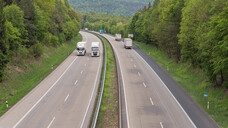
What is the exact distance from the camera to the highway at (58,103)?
19203 millimetres

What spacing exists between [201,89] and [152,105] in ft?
26.4

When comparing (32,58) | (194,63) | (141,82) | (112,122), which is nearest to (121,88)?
(141,82)

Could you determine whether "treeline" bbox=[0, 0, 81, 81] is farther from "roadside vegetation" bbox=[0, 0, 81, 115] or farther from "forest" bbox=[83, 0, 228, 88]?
"forest" bbox=[83, 0, 228, 88]

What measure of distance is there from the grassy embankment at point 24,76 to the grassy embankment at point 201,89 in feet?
64.2

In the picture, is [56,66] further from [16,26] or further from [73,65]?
[16,26]

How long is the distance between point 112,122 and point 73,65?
2385 centimetres

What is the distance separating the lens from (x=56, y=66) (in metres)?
40.1

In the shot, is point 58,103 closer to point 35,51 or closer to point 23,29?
point 23,29

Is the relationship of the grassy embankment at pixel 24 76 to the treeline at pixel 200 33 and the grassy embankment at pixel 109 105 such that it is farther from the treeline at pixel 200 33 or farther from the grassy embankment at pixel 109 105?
the treeline at pixel 200 33

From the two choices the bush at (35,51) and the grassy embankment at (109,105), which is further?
the bush at (35,51)

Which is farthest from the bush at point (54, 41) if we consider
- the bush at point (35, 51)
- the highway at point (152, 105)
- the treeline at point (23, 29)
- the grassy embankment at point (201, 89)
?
Result: the grassy embankment at point (201, 89)

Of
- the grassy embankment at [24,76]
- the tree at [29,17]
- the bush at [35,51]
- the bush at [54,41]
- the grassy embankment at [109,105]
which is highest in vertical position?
the tree at [29,17]

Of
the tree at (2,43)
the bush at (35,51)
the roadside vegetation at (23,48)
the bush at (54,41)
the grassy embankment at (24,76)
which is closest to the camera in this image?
the grassy embankment at (24,76)

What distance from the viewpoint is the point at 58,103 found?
2355cm
